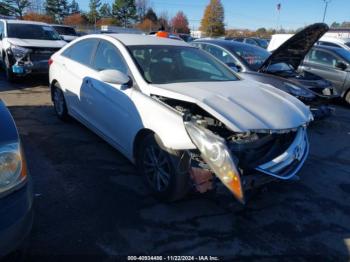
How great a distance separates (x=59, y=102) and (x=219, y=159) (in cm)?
384

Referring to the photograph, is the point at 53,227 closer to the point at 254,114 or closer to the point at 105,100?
the point at 105,100

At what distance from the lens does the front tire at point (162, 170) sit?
296cm

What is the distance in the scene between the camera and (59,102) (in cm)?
558

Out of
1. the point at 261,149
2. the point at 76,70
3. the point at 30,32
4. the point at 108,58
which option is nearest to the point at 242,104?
the point at 261,149

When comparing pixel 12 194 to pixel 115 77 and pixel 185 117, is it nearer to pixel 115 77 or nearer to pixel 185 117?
pixel 185 117

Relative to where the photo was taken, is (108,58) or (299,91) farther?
(299,91)

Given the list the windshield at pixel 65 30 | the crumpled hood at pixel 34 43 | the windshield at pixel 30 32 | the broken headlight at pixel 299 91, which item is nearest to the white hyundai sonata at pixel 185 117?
the broken headlight at pixel 299 91

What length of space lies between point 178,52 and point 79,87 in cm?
148

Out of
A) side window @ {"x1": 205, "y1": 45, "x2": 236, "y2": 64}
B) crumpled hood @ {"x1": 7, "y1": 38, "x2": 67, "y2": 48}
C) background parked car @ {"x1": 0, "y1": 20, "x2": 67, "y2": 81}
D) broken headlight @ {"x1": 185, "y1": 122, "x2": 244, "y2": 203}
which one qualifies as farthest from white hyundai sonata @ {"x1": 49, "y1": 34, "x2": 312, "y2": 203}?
crumpled hood @ {"x1": 7, "y1": 38, "x2": 67, "y2": 48}

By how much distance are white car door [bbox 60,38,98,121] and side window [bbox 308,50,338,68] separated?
6.68 m

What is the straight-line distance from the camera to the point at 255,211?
3316mm

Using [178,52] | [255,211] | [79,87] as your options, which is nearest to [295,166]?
[255,211]

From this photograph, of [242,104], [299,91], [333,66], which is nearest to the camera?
[242,104]

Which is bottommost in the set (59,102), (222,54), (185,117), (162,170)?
(162,170)
